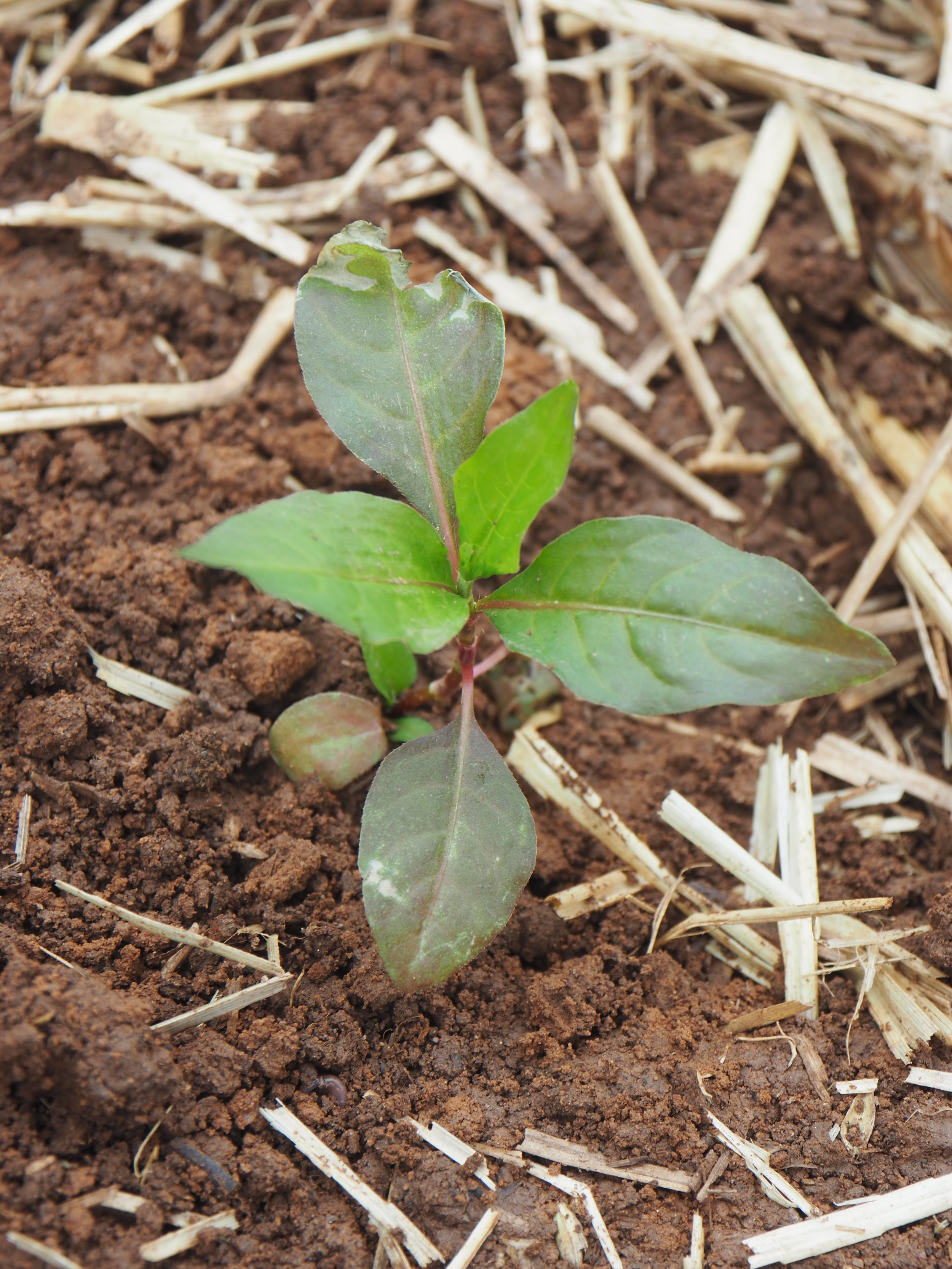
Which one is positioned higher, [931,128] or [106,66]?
[106,66]

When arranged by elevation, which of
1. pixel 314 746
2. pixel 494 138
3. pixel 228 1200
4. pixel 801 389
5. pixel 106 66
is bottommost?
pixel 228 1200

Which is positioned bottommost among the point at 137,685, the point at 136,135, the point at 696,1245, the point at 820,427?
the point at 696,1245

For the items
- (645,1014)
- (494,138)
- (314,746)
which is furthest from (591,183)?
(645,1014)

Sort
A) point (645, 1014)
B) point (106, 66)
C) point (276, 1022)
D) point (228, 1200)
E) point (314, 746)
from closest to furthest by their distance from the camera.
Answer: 1. point (228, 1200)
2. point (276, 1022)
3. point (645, 1014)
4. point (314, 746)
5. point (106, 66)

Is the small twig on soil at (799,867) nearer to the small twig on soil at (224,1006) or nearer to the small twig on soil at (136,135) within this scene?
the small twig on soil at (224,1006)

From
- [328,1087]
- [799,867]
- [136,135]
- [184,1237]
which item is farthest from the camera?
[136,135]

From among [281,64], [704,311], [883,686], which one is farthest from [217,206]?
[883,686]

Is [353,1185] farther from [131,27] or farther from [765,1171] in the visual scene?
[131,27]

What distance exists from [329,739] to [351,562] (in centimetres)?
50

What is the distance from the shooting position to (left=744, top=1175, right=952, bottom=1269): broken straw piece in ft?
4.75

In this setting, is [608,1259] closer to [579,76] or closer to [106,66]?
[579,76]

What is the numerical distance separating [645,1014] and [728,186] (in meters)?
2.18

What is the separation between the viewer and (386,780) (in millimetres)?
1638

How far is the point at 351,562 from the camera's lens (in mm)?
1467
